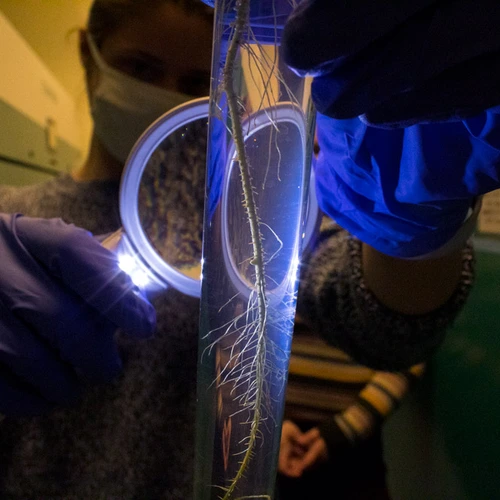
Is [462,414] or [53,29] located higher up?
[53,29]

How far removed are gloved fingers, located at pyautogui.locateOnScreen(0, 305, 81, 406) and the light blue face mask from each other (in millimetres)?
336

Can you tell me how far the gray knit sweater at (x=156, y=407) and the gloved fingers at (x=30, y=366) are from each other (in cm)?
15

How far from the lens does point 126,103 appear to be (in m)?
0.58

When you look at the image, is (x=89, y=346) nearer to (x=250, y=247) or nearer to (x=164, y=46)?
(x=250, y=247)

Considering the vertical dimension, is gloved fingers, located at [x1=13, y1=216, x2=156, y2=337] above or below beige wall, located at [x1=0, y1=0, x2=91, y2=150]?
below

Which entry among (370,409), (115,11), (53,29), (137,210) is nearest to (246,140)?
(137,210)

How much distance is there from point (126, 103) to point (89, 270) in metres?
0.31

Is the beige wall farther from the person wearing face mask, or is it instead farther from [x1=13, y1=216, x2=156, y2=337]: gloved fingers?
[x1=13, y1=216, x2=156, y2=337]: gloved fingers

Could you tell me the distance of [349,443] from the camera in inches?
31.9

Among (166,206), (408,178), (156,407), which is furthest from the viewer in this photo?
(156,407)

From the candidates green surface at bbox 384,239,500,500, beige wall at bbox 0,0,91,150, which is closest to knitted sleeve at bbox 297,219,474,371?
green surface at bbox 384,239,500,500

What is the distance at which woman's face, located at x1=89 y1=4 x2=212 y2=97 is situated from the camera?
61cm

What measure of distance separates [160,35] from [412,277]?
55 centimetres

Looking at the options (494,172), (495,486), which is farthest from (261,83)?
(495,486)
